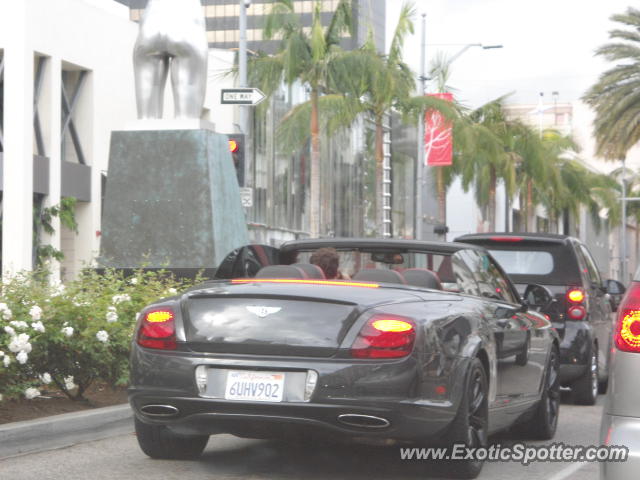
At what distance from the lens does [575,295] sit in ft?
38.4

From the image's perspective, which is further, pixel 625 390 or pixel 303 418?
pixel 303 418

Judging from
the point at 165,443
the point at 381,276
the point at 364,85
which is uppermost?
the point at 364,85

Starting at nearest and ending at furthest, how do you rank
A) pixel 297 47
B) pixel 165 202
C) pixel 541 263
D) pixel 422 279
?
pixel 422 279
pixel 541 263
pixel 165 202
pixel 297 47

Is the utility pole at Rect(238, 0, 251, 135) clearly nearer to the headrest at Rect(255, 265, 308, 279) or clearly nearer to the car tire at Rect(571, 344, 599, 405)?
the car tire at Rect(571, 344, 599, 405)

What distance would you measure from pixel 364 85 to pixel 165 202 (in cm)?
1570

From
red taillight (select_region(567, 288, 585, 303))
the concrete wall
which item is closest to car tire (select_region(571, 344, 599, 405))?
red taillight (select_region(567, 288, 585, 303))

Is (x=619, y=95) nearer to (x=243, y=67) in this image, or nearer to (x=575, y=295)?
(x=243, y=67)

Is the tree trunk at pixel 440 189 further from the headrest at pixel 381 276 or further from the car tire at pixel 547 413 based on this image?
the headrest at pixel 381 276

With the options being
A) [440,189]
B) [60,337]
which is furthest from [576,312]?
[440,189]

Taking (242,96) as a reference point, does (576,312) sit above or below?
below

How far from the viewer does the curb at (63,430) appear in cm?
748

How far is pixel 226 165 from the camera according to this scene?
15.5 meters

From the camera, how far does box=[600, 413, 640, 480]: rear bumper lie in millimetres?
4562

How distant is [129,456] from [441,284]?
2.14 m
